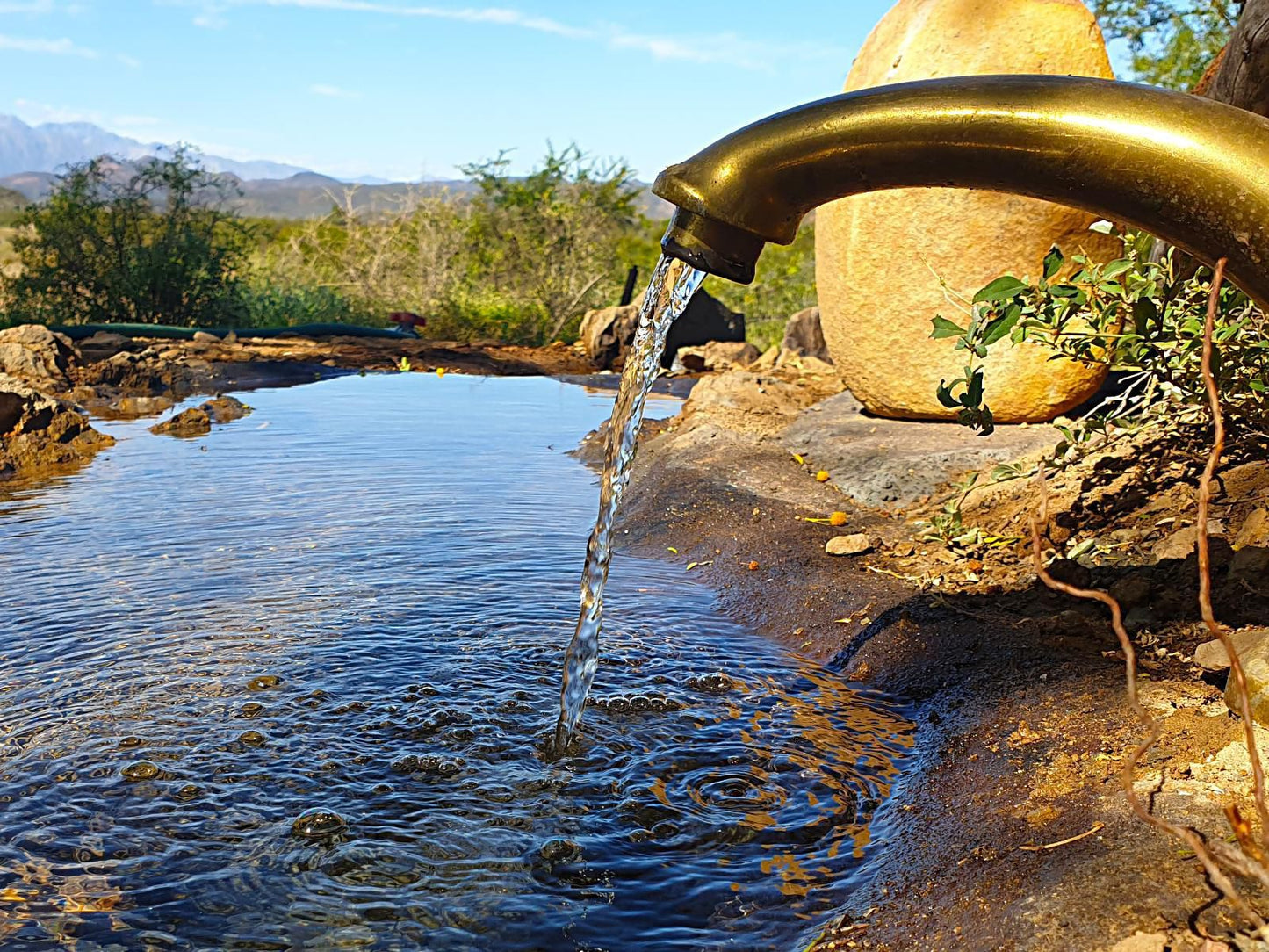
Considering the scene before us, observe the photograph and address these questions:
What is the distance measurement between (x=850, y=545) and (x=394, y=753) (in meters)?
2.28

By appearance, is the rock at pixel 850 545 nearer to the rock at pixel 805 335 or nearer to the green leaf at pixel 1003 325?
the green leaf at pixel 1003 325

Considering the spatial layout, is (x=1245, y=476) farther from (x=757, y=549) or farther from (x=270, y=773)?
(x=270, y=773)

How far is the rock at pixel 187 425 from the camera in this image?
851 centimetres

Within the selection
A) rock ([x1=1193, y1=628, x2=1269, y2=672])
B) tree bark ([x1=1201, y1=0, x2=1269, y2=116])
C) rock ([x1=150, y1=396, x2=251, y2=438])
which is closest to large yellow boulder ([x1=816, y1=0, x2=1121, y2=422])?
tree bark ([x1=1201, y1=0, x2=1269, y2=116])

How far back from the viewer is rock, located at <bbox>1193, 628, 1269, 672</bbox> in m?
2.47

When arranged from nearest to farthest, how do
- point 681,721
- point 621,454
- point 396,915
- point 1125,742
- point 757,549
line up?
point 396,915 → point 1125,742 → point 621,454 → point 681,721 → point 757,549

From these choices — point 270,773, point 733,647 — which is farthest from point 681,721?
point 270,773

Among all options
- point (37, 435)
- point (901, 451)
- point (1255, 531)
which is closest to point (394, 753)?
point (1255, 531)

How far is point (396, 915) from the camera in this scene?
2.24 metres

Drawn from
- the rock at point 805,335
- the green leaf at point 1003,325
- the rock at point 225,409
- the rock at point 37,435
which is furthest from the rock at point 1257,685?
the rock at point 805,335

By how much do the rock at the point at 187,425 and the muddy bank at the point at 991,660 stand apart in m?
3.91

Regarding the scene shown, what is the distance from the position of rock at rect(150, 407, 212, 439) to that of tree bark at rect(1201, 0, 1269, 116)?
23.5 ft

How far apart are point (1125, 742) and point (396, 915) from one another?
1.60m

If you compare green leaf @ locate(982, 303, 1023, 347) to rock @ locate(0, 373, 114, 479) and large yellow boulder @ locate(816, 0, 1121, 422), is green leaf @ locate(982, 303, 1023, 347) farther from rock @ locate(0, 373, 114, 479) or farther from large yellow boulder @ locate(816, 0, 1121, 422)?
rock @ locate(0, 373, 114, 479)
